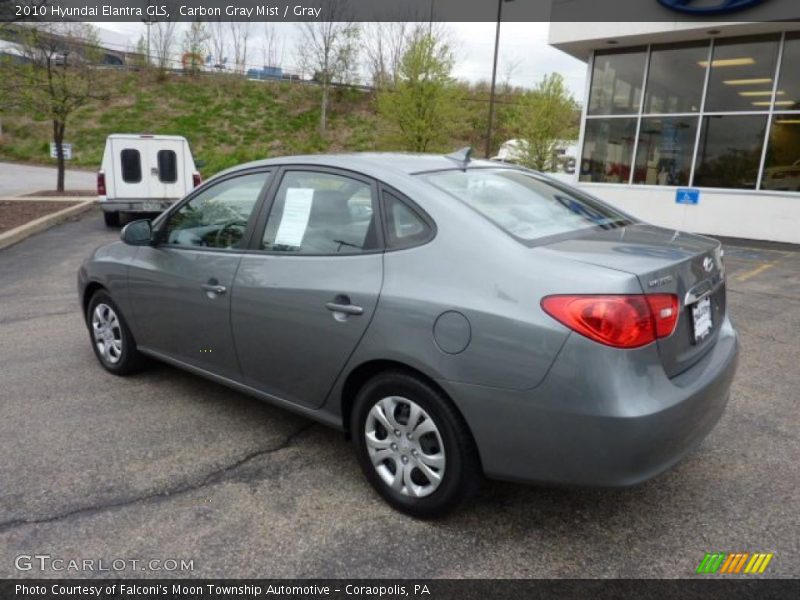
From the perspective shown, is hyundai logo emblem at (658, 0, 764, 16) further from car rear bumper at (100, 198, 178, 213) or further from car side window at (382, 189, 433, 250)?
car side window at (382, 189, 433, 250)

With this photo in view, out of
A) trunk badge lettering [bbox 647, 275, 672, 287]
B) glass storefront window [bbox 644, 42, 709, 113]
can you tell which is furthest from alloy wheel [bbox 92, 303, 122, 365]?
glass storefront window [bbox 644, 42, 709, 113]

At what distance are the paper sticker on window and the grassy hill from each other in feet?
95.5

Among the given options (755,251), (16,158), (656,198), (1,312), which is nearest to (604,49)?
(656,198)

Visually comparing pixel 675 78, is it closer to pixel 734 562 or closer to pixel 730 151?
pixel 730 151

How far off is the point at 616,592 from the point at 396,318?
1.35 meters

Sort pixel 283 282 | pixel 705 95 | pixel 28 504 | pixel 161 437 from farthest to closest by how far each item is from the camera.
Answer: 1. pixel 705 95
2. pixel 161 437
3. pixel 283 282
4. pixel 28 504

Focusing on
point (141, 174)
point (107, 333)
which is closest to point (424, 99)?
point (141, 174)

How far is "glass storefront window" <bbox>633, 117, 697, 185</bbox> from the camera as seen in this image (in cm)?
1406

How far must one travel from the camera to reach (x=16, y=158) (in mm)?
33219

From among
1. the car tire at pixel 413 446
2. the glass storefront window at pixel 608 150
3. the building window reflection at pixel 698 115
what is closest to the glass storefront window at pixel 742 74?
the building window reflection at pixel 698 115

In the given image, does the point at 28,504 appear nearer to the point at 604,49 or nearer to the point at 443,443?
the point at 443,443

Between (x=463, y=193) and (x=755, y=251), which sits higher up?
(x=463, y=193)

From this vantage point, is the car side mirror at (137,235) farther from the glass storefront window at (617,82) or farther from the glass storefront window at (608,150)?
the glass storefront window at (617,82)

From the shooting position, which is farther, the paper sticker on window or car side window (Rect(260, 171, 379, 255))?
the paper sticker on window
